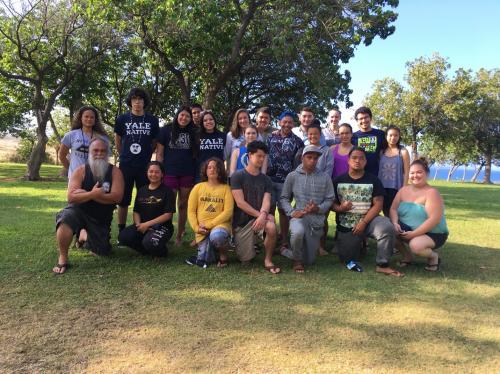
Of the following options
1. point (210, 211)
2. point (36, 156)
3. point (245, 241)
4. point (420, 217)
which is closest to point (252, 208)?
point (245, 241)

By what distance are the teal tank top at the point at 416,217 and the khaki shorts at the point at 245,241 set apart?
1.89 m

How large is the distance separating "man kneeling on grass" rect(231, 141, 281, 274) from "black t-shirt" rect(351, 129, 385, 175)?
5.03 ft

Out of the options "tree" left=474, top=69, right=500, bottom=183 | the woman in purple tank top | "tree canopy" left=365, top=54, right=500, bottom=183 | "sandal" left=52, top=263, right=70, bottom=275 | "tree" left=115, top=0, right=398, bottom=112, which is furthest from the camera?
"tree" left=474, top=69, right=500, bottom=183

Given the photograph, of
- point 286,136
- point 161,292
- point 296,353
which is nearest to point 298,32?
point 286,136

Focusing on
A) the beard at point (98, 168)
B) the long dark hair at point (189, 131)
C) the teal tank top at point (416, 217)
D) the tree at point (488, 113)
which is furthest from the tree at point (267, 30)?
the tree at point (488, 113)

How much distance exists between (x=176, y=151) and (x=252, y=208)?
4.88ft

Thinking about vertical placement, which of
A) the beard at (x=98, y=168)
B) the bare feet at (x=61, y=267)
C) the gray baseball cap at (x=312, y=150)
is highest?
the gray baseball cap at (x=312, y=150)

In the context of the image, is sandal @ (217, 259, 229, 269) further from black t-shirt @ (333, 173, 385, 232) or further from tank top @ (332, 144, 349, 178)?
tank top @ (332, 144, 349, 178)

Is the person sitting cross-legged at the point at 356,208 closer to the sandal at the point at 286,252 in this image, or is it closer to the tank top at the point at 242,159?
the sandal at the point at 286,252

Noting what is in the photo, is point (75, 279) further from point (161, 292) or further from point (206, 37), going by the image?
point (206, 37)

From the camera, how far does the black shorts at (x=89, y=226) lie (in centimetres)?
468

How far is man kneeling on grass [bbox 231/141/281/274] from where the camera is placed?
498 centimetres

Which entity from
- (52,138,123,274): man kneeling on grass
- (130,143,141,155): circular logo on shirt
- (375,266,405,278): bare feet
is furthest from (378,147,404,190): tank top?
(52,138,123,274): man kneeling on grass

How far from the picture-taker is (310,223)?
509 centimetres
